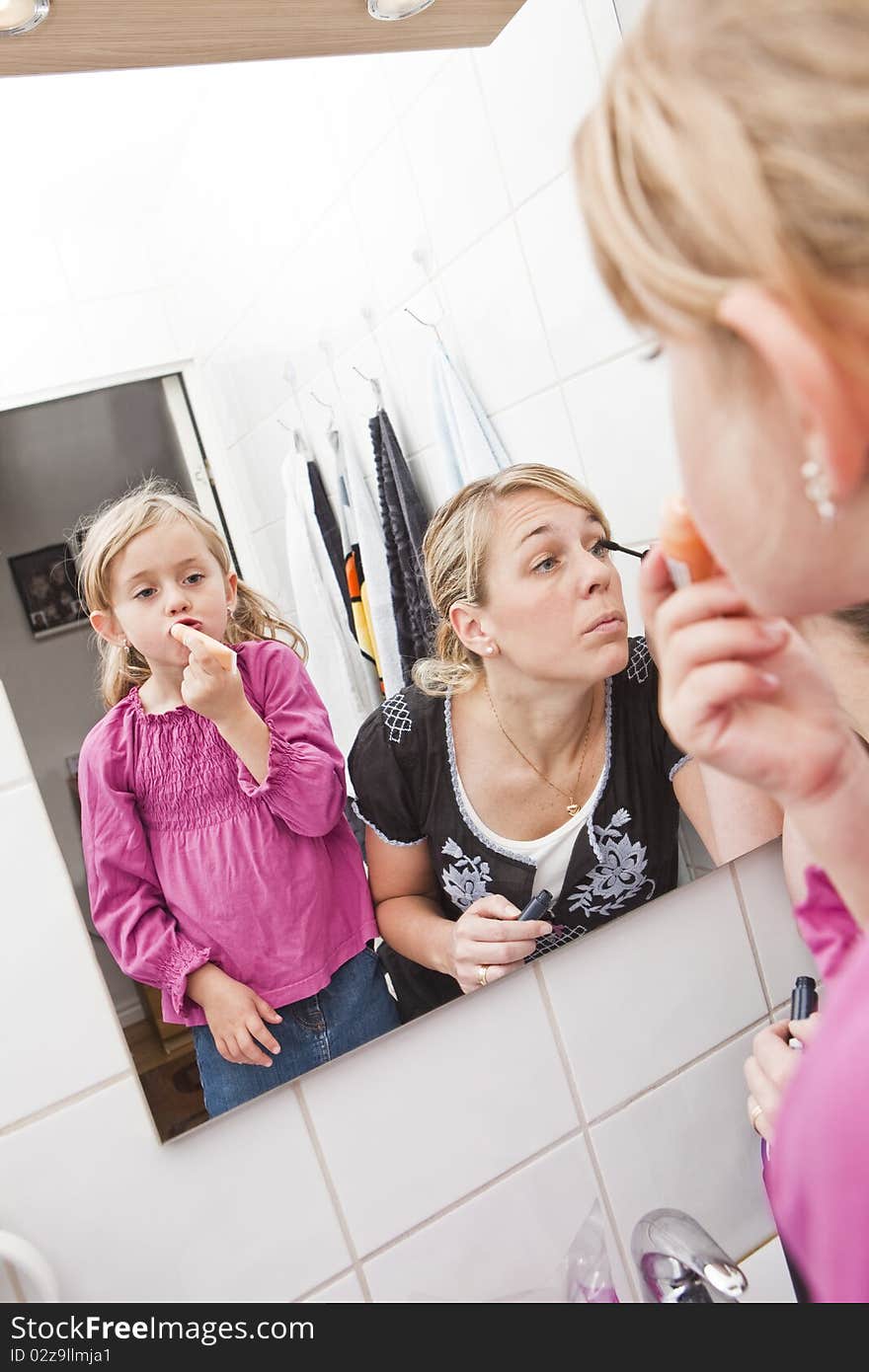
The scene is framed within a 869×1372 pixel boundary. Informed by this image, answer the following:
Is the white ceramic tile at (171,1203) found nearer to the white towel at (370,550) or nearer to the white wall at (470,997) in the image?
the white wall at (470,997)

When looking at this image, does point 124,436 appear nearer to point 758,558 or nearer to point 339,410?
point 339,410

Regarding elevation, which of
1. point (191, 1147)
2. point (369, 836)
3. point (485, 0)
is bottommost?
point (191, 1147)

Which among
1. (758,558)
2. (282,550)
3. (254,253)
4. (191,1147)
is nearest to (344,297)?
(254,253)

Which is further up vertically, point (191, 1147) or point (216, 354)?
point (216, 354)

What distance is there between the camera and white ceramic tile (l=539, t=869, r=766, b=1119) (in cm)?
96

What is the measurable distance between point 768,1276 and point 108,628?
0.87m

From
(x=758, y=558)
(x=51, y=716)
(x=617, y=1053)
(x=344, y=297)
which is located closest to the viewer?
(x=758, y=558)

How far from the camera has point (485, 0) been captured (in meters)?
0.87

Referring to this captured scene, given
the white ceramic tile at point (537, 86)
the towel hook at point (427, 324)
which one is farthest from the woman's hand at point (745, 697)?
the white ceramic tile at point (537, 86)

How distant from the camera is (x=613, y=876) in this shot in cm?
94

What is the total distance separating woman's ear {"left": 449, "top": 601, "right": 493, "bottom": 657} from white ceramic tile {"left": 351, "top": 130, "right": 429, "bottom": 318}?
25 centimetres

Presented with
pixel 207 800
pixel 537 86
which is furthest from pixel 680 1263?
pixel 537 86

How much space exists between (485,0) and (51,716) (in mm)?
696

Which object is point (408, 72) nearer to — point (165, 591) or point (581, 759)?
point (165, 591)
